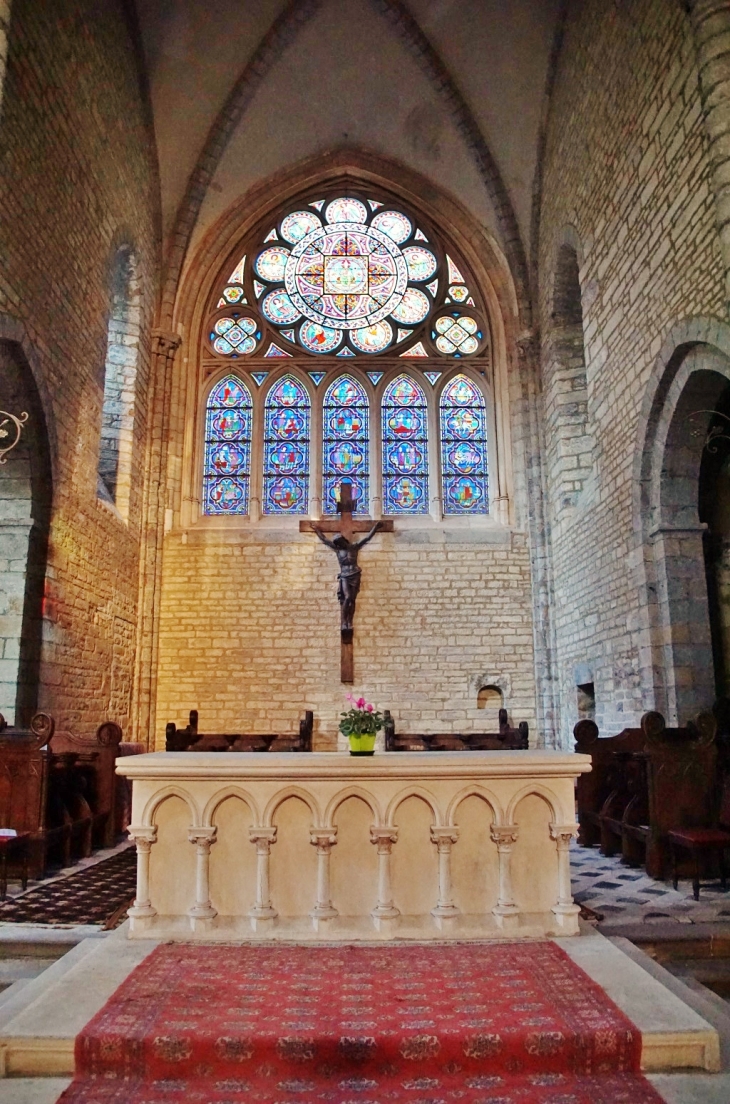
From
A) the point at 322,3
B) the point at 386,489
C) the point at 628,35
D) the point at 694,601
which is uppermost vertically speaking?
the point at 322,3

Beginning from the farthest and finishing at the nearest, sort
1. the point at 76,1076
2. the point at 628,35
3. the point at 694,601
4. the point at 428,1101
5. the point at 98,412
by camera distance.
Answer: the point at 98,412, the point at 628,35, the point at 694,601, the point at 76,1076, the point at 428,1101

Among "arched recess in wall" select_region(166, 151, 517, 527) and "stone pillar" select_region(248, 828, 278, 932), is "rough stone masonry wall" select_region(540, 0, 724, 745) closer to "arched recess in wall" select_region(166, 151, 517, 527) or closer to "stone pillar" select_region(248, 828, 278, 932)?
"arched recess in wall" select_region(166, 151, 517, 527)

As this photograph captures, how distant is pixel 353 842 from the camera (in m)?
4.28

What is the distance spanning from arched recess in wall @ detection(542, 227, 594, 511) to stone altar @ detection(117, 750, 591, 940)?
6.83 m

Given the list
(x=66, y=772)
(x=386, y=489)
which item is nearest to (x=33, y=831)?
(x=66, y=772)

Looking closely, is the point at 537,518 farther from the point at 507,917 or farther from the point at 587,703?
the point at 507,917

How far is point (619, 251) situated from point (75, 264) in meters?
5.72

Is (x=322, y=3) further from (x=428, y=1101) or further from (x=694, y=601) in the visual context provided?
(x=428, y=1101)

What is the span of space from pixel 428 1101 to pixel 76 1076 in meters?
1.23

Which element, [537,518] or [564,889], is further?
[537,518]

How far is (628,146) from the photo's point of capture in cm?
781

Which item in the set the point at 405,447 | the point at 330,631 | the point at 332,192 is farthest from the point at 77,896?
the point at 332,192

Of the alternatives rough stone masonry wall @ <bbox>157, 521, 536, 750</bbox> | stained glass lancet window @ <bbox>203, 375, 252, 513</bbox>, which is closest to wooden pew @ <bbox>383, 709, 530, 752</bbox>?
rough stone masonry wall @ <bbox>157, 521, 536, 750</bbox>

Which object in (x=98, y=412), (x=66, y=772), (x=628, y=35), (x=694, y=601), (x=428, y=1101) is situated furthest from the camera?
(x=98, y=412)
